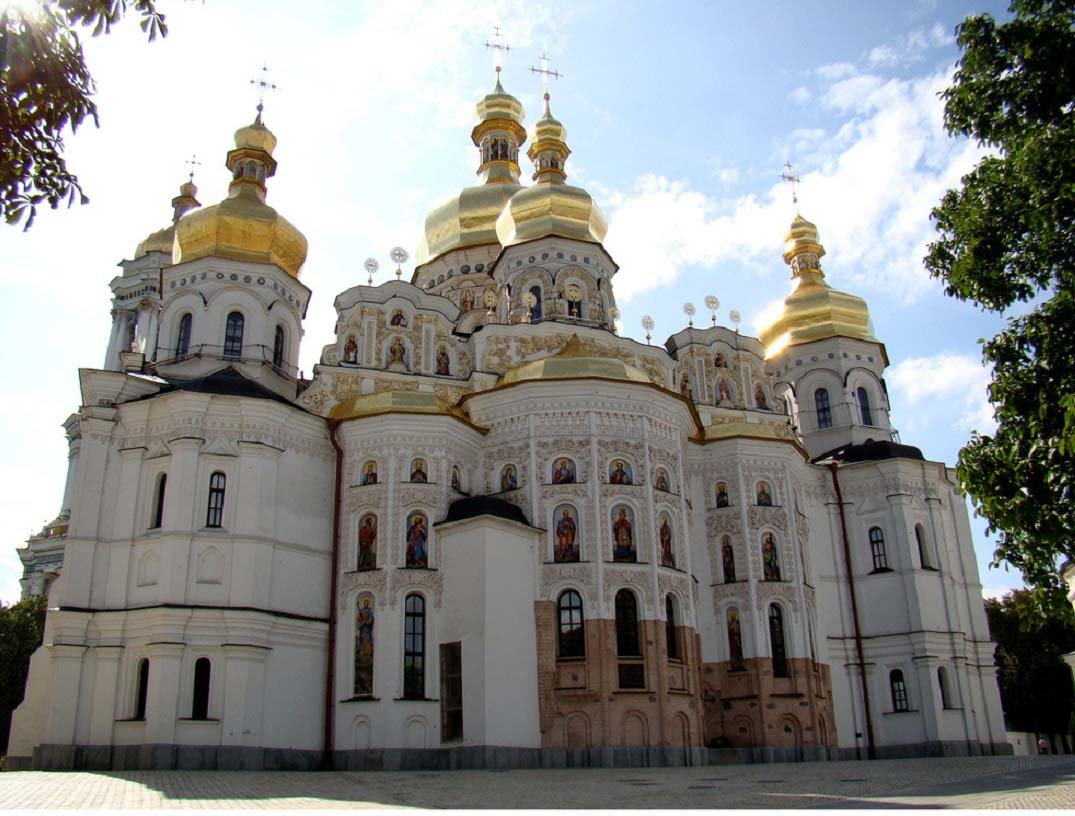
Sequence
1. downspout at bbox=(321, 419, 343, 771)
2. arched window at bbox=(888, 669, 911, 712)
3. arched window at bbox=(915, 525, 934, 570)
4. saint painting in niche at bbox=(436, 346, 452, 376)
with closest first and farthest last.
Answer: downspout at bbox=(321, 419, 343, 771)
arched window at bbox=(888, 669, 911, 712)
saint painting in niche at bbox=(436, 346, 452, 376)
arched window at bbox=(915, 525, 934, 570)

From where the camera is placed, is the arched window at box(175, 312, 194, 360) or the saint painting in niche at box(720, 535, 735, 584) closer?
the saint painting in niche at box(720, 535, 735, 584)

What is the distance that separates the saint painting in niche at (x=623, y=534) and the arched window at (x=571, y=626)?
4.53ft

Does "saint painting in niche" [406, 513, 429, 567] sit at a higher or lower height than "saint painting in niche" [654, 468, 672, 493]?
lower

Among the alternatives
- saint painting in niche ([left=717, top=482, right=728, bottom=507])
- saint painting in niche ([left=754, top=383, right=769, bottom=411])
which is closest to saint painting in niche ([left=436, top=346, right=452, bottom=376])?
saint painting in niche ([left=717, top=482, right=728, bottom=507])

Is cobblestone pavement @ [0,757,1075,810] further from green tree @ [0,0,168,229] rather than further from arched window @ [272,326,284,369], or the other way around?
arched window @ [272,326,284,369]

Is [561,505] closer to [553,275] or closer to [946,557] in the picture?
[553,275]

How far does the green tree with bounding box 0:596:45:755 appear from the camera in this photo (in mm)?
34312

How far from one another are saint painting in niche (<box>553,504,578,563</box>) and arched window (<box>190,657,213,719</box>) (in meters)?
8.02

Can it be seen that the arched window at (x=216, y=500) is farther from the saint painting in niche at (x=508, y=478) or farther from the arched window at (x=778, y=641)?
the arched window at (x=778, y=641)

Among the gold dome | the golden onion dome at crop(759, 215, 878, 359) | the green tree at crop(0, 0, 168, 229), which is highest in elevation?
the golden onion dome at crop(759, 215, 878, 359)

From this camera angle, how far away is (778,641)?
25.1m

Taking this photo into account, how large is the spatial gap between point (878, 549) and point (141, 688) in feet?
68.1

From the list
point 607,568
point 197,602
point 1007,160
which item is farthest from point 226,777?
point 1007,160

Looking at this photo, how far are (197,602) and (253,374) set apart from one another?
27.4 feet
